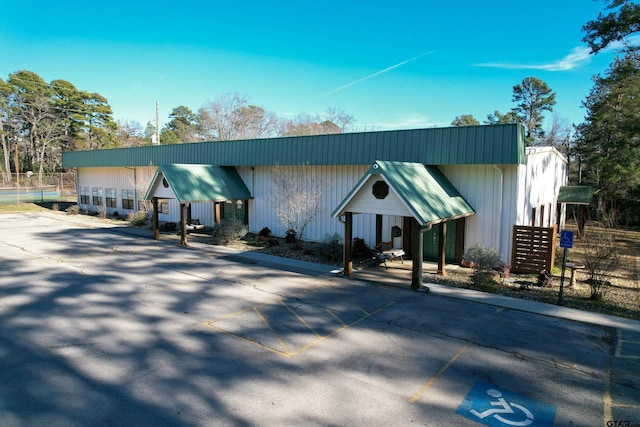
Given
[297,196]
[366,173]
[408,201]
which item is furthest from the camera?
[297,196]

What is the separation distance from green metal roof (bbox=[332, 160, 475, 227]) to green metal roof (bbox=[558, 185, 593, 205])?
37.4ft

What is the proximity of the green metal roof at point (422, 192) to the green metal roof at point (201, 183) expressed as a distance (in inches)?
361

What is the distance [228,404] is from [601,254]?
12.1 metres

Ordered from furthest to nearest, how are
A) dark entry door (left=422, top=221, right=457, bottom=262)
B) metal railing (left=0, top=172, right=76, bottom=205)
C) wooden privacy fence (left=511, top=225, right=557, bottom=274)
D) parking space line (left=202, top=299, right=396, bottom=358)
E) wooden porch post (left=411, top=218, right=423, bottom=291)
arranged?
1. metal railing (left=0, top=172, right=76, bottom=205)
2. dark entry door (left=422, top=221, right=457, bottom=262)
3. wooden privacy fence (left=511, top=225, right=557, bottom=274)
4. wooden porch post (left=411, top=218, right=423, bottom=291)
5. parking space line (left=202, top=299, right=396, bottom=358)

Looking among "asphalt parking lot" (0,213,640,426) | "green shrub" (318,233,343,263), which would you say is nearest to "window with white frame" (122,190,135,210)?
"asphalt parking lot" (0,213,640,426)

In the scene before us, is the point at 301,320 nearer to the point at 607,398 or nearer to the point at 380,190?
the point at 380,190

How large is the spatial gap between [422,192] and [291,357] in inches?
293

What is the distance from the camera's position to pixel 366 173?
39.4 feet

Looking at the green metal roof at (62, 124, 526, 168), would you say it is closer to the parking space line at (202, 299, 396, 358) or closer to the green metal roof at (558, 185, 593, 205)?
the parking space line at (202, 299, 396, 358)

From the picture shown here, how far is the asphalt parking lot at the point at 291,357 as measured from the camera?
5613mm

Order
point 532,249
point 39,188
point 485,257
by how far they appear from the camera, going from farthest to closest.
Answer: point 39,188, point 532,249, point 485,257

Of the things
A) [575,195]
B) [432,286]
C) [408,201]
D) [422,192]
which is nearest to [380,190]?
[408,201]

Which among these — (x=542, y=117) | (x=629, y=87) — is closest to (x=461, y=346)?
(x=629, y=87)

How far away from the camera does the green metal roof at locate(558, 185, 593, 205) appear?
2183 centimetres
